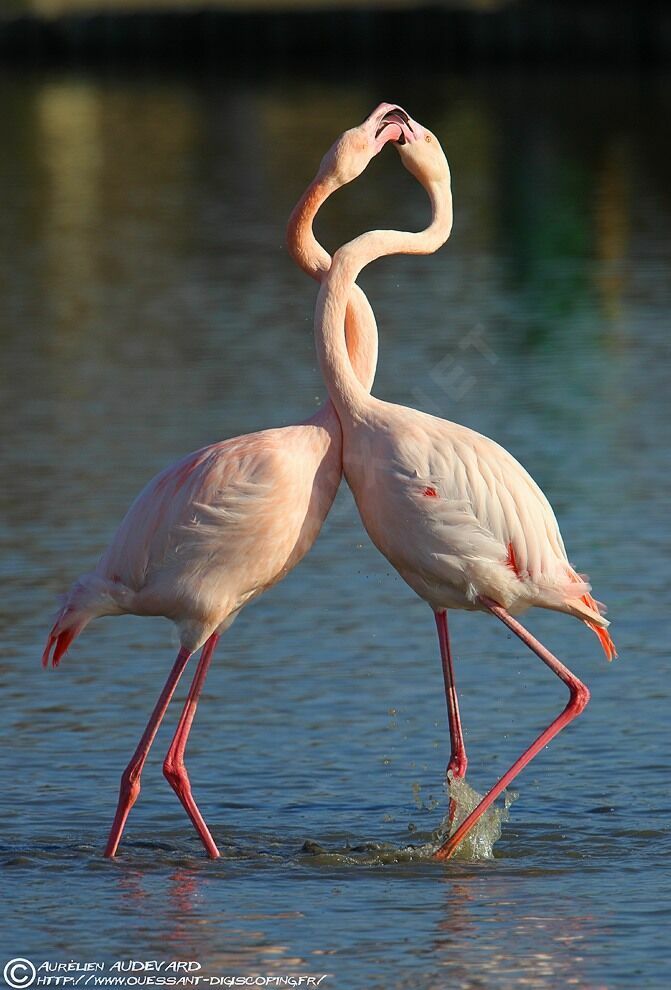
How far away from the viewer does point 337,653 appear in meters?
10.5

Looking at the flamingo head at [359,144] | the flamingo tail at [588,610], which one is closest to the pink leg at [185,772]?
the flamingo tail at [588,610]

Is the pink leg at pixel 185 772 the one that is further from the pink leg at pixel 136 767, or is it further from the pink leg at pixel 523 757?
the pink leg at pixel 523 757

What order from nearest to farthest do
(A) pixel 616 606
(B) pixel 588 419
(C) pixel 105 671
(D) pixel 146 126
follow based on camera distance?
(C) pixel 105 671 < (A) pixel 616 606 < (B) pixel 588 419 < (D) pixel 146 126

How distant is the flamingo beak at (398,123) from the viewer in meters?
8.23

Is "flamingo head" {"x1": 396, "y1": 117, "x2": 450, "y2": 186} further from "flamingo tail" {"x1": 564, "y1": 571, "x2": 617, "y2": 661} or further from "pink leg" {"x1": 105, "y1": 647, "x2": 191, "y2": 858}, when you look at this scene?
"pink leg" {"x1": 105, "y1": 647, "x2": 191, "y2": 858}

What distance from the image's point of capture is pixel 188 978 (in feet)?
22.2

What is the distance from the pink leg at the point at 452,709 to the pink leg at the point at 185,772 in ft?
2.85

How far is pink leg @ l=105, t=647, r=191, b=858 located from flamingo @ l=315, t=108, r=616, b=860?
2.89 feet

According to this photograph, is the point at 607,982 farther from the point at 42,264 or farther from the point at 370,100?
the point at 370,100

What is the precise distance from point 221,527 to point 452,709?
1.17m

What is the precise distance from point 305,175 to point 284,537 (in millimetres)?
26765

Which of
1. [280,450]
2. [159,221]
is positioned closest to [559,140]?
[159,221]

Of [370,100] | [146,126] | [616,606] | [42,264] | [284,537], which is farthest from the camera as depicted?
[370,100]

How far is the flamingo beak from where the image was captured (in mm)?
8227
